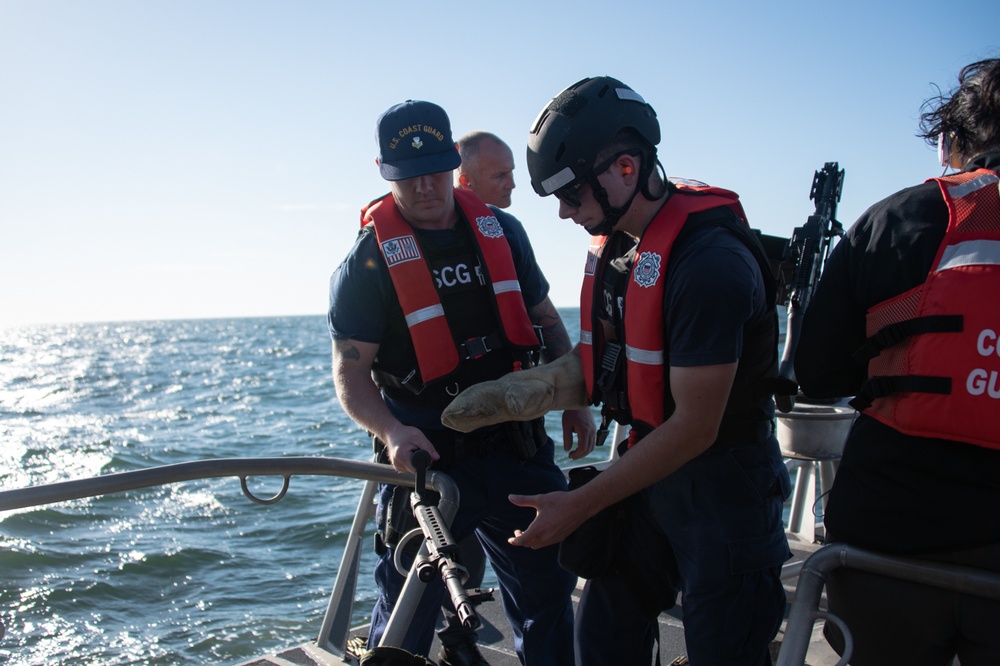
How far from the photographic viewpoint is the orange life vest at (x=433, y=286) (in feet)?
10.2

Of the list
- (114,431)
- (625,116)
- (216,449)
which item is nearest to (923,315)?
(625,116)

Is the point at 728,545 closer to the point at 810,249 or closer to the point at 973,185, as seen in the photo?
the point at 973,185

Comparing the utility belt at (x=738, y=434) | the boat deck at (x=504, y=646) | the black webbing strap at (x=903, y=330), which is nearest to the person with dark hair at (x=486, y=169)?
the boat deck at (x=504, y=646)

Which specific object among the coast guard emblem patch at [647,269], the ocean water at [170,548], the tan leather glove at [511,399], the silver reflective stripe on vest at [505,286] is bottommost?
the ocean water at [170,548]

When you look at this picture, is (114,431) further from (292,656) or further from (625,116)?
(625,116)

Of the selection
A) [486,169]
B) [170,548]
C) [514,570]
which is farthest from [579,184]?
[170,548]

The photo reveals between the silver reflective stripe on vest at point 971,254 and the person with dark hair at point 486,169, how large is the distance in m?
3.09

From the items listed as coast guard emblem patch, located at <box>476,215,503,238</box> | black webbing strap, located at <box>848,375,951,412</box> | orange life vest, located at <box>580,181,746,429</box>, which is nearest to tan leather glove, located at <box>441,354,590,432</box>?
orange life vest, located at <box>580,181,746,429</box>

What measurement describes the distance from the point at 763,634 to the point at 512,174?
3134 mm

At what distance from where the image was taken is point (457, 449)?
3105mm

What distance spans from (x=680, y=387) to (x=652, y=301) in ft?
0.81

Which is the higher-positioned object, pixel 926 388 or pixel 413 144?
pixel 413 144

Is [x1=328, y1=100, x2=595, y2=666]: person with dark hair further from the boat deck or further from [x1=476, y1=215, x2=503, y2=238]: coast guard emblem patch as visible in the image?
the boat deck

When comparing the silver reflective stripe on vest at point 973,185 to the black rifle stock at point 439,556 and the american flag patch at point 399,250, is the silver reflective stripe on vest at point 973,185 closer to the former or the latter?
the black rifle stock at point 439,556
